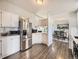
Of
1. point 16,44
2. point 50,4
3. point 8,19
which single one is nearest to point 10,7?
point 8,19

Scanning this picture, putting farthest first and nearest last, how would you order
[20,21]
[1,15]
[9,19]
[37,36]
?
[37,36], [20,21], [9,19], [1,15]

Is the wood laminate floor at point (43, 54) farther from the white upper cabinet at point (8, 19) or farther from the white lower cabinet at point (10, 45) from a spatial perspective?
the white upper cabinet at point (8, 19)

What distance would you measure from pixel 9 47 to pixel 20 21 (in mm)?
1676

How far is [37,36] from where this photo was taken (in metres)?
6.22

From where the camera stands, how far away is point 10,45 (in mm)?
3541

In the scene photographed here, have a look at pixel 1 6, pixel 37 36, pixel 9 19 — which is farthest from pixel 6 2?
pixel 37 36

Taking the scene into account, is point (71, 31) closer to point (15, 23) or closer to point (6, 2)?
point (15, 23)

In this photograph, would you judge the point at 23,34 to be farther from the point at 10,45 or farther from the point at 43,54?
the point at 43,54

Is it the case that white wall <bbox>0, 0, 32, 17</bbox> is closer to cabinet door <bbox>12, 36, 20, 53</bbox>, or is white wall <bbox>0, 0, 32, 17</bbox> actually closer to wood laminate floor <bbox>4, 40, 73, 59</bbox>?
cabinet door <bbox>12, 36, 20, 53</bbox>

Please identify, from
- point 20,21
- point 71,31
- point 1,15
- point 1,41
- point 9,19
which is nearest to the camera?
point 1,41

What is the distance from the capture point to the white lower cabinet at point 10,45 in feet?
10.5

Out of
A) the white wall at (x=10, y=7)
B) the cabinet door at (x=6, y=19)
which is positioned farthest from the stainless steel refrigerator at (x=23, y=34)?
the white wall at (x=10, y=7)

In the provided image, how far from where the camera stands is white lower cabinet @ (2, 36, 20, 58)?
3211mm

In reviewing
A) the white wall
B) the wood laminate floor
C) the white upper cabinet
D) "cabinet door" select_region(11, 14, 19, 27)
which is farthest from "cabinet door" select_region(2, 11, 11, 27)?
the wood laminate floor
